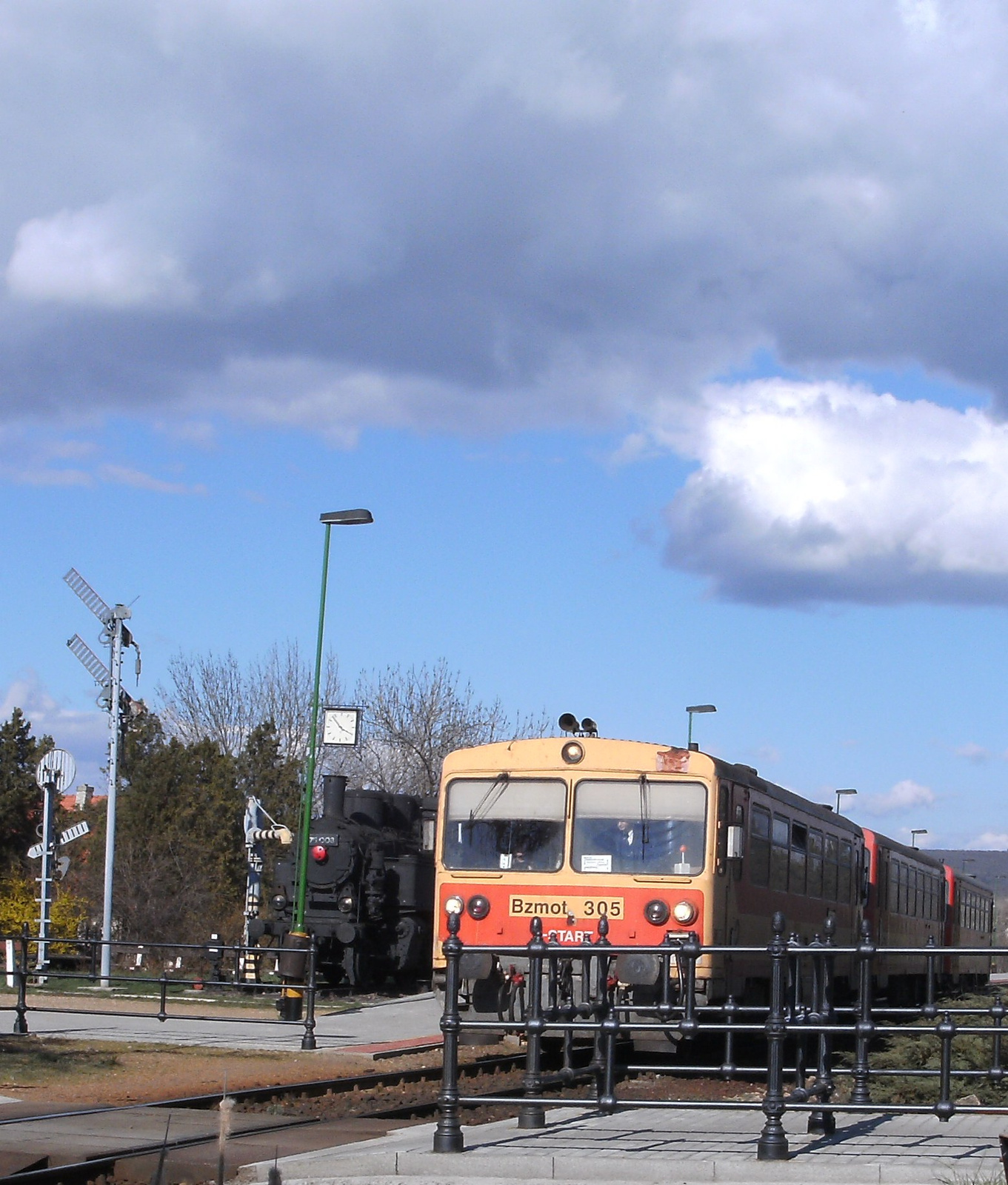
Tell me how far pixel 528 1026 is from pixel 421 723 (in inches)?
1710

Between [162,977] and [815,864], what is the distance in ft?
27.8

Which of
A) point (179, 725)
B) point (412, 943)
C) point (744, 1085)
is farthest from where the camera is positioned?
point (179, 725)

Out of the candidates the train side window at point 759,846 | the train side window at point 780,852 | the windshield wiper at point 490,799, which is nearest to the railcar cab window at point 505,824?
the windshield wiper at point 490,799

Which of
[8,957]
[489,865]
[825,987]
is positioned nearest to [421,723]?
[8,957]

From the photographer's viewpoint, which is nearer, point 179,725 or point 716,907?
point 716,907

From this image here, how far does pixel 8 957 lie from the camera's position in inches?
1077

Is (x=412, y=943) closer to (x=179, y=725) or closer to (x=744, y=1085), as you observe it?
(x=744, y=1085)

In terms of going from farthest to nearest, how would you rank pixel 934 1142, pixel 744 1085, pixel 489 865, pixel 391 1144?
1. pixel 489 865
2. pixel 744 1085
3. pixel 391 1144
4. pixel 934 1142

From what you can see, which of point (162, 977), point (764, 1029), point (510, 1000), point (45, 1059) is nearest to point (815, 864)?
point (510, 1000)

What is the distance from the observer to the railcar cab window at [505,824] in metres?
16.0

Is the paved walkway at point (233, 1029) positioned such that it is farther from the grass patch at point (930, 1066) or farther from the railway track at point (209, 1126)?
the grass patch at point (930, 1066)

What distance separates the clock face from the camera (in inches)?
1155

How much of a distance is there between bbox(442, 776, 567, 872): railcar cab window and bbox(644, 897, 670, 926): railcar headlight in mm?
1039

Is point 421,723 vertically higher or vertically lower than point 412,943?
higher
